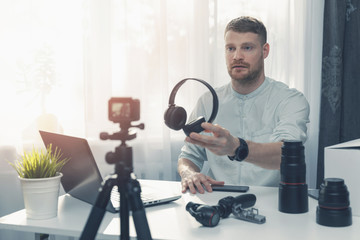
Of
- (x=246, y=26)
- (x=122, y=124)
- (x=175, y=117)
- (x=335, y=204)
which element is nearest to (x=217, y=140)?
(x=175, y=117)

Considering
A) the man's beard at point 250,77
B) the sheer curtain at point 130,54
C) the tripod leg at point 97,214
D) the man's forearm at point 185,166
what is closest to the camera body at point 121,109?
the tripod leg at point 97,214

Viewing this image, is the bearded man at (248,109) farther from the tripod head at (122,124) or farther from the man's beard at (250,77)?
the tripod head at (122,124)

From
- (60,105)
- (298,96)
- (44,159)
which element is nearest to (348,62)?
(298,96)

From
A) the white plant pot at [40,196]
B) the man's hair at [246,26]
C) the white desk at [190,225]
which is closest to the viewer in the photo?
the white desk at [190,225]

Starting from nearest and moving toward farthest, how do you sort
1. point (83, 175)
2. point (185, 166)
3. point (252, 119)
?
point (83, 175), point (185, 166), point (252, 119)

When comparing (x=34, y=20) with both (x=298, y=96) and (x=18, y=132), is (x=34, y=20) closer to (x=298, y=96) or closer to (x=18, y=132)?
(x=18, y=132)

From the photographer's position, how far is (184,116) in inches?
47.8

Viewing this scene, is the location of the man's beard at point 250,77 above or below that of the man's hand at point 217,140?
above

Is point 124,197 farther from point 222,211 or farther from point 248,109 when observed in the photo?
point 248,109

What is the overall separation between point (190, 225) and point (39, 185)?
1.36 feet

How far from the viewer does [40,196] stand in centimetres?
112

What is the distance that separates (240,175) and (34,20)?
139cm

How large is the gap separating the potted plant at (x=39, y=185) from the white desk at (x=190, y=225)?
3cm

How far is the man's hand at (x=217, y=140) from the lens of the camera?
1.25 metres
